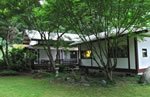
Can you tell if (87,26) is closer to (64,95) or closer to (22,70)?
(64,95)

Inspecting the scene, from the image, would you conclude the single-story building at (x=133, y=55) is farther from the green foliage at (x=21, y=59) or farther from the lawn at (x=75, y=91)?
the green foliage at (x=21, y=59)

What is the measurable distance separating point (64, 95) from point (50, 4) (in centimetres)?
432

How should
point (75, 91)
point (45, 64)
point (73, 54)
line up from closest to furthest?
1. point (75, 91)
2. point (45, 64)
3. point (73, 54)

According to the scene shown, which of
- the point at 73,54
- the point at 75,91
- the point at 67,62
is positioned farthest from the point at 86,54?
the point at 75,91

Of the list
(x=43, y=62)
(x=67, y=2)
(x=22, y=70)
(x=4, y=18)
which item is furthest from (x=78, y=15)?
(x=22, y=70)

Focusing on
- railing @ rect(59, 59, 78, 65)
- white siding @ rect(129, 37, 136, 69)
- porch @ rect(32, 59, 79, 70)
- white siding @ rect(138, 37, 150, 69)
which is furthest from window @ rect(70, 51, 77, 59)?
white siding @ rect(138, 37, 150, 69)

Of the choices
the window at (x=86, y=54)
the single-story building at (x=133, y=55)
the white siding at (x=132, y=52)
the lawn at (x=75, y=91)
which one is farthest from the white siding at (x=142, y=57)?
the window at (x=86, y=54)

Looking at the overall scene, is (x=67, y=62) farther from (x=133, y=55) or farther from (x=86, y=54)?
(x=133, y=55)

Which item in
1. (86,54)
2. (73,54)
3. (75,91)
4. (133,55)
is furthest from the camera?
(73,54)

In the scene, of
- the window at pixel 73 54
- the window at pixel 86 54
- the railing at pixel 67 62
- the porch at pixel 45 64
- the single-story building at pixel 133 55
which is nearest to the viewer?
the single-story building at pixel 133 55

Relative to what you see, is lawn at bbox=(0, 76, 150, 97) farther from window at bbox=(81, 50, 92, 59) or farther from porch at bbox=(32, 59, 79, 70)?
porch at bbox=(32, 59, 79, 70)

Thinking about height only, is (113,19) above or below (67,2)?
below

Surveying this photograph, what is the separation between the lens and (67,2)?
20.6 ft

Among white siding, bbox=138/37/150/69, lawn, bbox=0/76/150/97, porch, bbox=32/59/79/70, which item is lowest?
lawn, bbox=0/76/150/97
